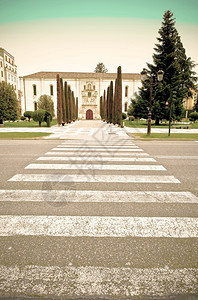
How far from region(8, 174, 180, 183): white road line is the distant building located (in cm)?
5690

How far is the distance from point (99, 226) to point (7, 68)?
6589 centimetres

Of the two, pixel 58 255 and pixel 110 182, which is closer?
pixel 58 255

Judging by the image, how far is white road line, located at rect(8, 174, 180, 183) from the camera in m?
5.14

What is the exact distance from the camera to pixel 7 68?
58344 millimetres

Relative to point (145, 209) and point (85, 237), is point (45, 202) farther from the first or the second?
point (145, 209)

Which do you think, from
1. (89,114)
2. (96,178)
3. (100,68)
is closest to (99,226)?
(96,178)

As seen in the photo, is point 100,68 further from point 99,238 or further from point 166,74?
point 99,238

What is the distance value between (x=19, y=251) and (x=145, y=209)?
211cm

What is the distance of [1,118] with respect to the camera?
2991 centimetres

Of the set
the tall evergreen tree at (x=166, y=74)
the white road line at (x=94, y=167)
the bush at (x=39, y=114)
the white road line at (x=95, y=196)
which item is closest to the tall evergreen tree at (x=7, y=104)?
the bush at (x=39, y=114)

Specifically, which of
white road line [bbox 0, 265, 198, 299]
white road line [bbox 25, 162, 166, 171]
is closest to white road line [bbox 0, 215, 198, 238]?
white road line [bbox 0, 265, 198, 299]

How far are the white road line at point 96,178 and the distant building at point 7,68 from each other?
2240 inches

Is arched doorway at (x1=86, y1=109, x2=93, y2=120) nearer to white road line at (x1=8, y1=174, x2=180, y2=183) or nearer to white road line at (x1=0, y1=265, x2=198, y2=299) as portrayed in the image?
white road line at (x1=8, y1=174, x2=180, y2=183)

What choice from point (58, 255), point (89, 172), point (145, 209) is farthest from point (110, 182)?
point (58, 255)
